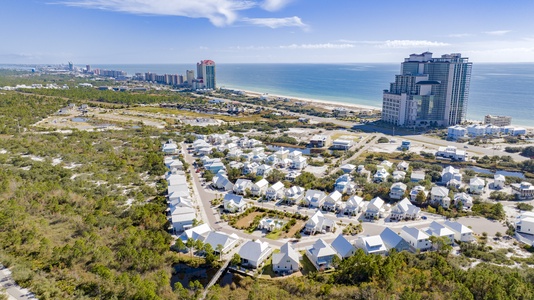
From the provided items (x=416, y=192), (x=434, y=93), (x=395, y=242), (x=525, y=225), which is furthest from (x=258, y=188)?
(x=434, y=93)

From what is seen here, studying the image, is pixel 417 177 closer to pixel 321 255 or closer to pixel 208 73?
pixel 321 255

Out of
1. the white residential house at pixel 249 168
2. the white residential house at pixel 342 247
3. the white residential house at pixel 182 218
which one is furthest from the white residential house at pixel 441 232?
the white residential house at pixel 249 168

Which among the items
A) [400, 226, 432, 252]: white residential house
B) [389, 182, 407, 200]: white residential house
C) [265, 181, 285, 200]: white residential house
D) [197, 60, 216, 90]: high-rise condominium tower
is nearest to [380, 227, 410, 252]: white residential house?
[400, 226, 432, 252]: white residential house

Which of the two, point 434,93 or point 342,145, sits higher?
point 434,93

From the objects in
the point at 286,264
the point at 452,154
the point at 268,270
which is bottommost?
the point at 268,270

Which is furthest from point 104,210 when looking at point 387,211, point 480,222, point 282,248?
point 480,222
